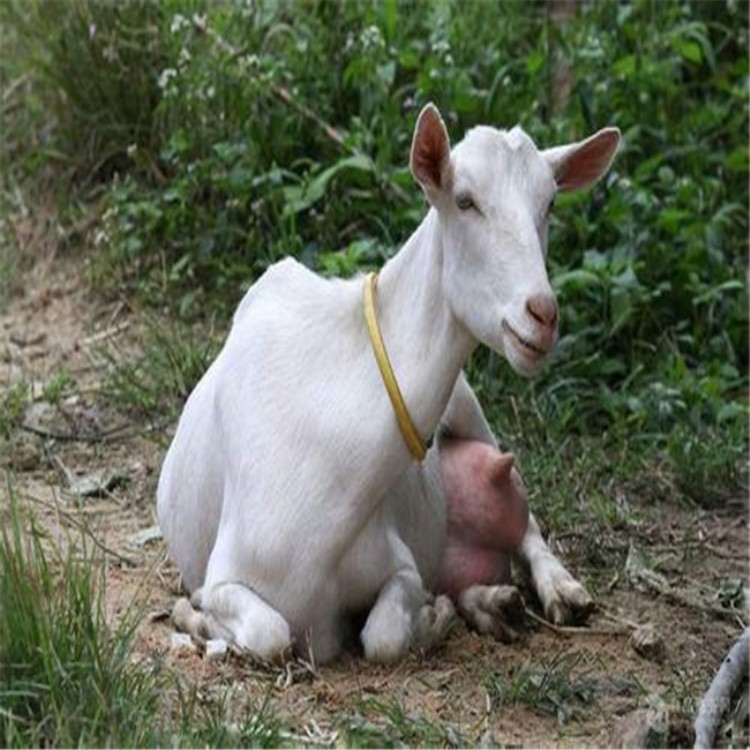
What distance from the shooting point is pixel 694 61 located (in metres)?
9.84

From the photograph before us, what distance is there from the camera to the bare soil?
18.0 ft

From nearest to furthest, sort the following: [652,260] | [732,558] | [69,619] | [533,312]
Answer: [69,619], [533,312], [732,558], [652,260]

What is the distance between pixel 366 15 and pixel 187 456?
3698 mm

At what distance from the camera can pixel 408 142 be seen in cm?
917

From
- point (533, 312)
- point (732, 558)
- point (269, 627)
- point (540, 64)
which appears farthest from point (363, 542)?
point (540, 64)

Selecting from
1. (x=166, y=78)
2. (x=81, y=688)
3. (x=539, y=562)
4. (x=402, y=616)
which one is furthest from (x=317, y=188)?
(x=81, y=688)

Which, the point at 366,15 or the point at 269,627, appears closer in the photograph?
the point at 269,627

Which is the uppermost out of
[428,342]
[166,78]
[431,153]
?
[166,78]

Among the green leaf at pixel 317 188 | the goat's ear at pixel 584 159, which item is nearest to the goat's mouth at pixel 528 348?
the goat's ear at pixel 584 159

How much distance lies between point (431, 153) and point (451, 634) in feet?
4.31

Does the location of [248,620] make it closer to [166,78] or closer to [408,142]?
[408,142]

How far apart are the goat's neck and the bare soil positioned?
0.66 metres

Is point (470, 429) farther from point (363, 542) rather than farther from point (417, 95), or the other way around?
point (417, 95)

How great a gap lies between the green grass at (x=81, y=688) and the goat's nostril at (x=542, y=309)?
3.62 ft
